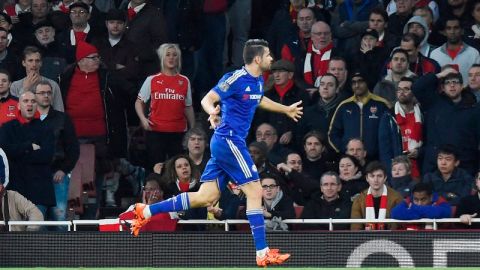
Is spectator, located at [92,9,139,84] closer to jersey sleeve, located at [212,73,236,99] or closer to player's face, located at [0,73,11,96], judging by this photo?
player's face, located at [0,73,11,96]

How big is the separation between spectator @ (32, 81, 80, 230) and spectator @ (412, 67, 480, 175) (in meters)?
3.85

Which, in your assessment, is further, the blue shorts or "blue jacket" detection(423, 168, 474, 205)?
"blue jacket" detection(423, 168, 474, 205)

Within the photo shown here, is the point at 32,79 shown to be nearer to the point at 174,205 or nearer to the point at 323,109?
the point at 323,109

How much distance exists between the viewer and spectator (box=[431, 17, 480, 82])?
18047 mm

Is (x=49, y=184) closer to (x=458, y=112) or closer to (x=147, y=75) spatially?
(x=147, y=75)

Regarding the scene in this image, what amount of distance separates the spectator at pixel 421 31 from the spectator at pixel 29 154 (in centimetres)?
446

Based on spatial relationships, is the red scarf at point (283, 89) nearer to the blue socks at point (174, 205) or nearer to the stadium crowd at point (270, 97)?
the stadium crowd at point (270, 97)

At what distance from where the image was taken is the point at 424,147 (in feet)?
57.3

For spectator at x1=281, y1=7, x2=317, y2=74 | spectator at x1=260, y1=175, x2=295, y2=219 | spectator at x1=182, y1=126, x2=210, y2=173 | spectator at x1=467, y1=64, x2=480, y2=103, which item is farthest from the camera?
spectator at x1=281, y1=7, x2=317, y2=74

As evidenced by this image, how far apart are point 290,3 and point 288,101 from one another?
2102 mm

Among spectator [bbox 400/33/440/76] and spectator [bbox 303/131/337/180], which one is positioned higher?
spectator [bbox 400/33/440/76]

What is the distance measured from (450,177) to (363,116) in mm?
1541

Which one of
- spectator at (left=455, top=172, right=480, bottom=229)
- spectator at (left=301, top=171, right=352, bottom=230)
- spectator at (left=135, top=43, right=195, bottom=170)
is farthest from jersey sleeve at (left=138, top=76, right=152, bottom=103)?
spectator at (left=455, top=172, right=480, bottom=229)

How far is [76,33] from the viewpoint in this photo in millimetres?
18938
